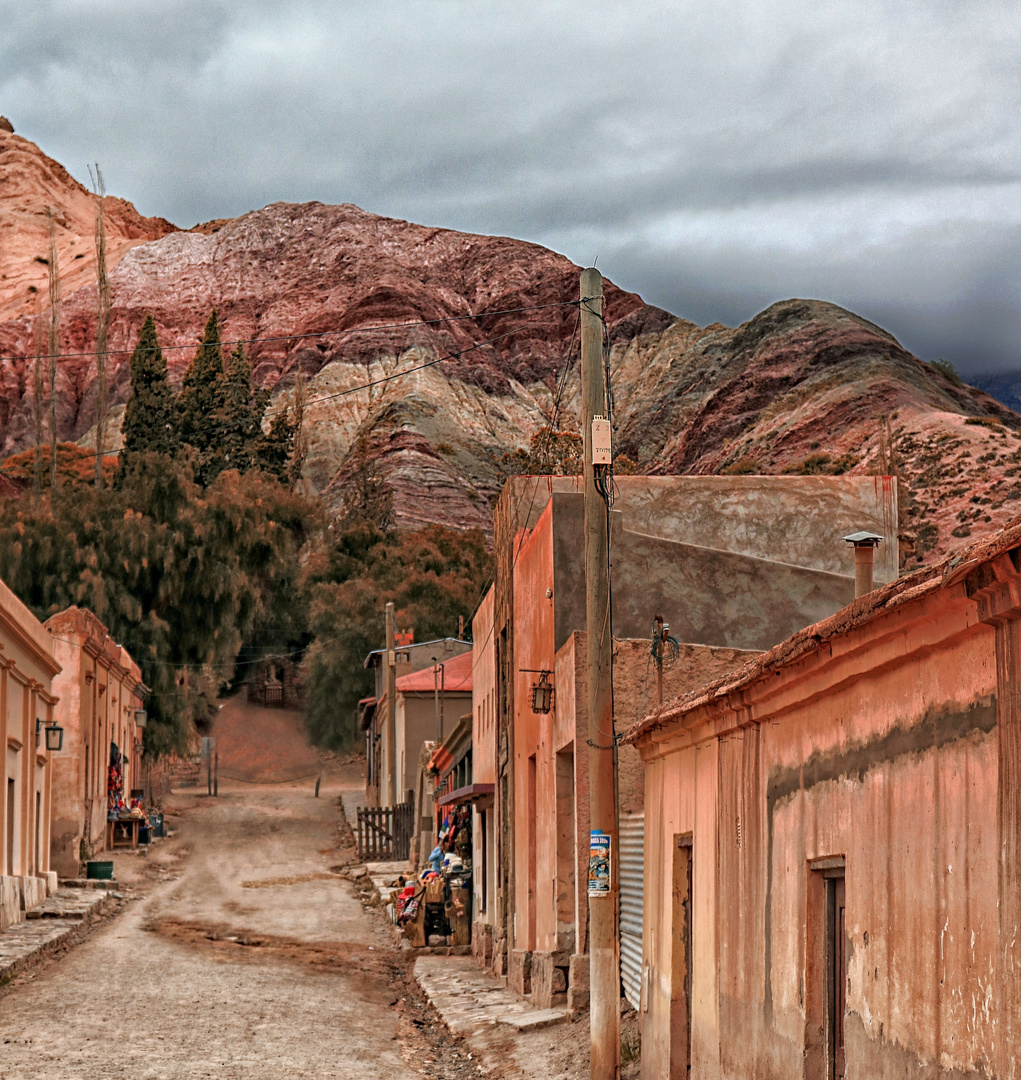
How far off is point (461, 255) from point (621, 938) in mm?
155973

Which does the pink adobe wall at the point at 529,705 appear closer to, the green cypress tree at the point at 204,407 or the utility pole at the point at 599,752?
the utility pole at the point at 599,752

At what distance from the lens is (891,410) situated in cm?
8500

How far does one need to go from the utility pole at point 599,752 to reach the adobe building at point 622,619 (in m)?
0.99

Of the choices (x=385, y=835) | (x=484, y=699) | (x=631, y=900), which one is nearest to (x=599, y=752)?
(x=631, y=900)

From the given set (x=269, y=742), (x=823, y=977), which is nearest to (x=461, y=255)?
(x=269, y=742)

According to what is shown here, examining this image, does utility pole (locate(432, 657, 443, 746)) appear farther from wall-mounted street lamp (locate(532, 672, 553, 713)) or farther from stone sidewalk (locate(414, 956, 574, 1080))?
wall-mounted street lamp (locate(532, 672, 553, 713))

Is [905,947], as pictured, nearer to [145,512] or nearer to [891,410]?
[145,512]

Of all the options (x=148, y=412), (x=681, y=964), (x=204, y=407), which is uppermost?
(x=204, y=407)

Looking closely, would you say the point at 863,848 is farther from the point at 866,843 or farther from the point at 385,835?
the point at 385,835

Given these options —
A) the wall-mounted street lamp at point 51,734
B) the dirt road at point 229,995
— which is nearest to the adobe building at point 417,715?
the dirt road at point 229,995

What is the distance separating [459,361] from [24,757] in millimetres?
111680

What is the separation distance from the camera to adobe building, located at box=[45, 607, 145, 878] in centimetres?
3108

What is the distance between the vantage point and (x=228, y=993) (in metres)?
17.4

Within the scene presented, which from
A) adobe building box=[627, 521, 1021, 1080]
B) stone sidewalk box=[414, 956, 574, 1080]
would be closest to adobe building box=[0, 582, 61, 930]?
stone sidewalk box=[414, 956, 574, 1080]
